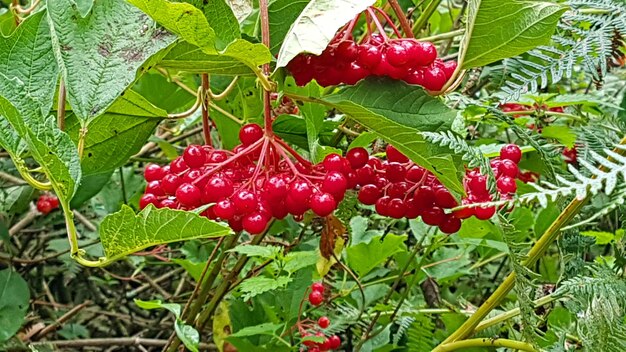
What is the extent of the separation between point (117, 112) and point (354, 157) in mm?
315

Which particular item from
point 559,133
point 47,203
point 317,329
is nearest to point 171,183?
point 317,329

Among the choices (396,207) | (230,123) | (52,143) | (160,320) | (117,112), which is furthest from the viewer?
(160,320)

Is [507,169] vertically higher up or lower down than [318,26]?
lower down

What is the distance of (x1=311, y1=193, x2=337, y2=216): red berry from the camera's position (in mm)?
692

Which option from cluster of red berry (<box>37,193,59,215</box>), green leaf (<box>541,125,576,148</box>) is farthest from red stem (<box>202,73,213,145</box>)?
cluster of red berry (<box>37,193,59,215</box>)

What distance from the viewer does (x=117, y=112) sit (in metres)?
0.91

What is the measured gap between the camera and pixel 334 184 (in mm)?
707

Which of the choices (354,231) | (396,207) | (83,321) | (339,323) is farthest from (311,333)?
(83,321)

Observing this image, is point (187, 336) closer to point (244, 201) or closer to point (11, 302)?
point (244, 201)

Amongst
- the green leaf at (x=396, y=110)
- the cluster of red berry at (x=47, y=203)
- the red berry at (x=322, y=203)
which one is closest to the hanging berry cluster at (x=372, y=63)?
the green leaf at (x=396, y=110)

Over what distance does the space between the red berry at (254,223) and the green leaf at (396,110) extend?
0.42 ft

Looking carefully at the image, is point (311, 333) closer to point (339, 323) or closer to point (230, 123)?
point (339, 323)

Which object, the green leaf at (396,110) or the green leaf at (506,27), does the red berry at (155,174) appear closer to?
the green leaf at (396,110)

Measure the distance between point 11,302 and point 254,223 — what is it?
1010 mm
